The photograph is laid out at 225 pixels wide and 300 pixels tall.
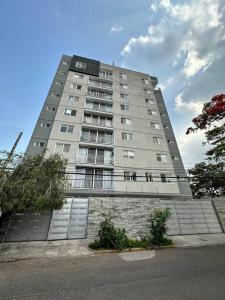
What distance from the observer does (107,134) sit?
1945 centimetres

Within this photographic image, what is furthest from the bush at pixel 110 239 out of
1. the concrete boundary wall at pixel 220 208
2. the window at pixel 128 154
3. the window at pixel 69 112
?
the window at pixel 69 112

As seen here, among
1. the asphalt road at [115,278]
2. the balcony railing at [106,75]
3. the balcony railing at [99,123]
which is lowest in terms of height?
the asphalt road at [115,278]

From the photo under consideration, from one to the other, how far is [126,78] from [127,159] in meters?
15.5

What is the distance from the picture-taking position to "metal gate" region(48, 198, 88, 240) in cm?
994

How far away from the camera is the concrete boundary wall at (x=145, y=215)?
35.6 feet

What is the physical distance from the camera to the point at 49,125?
17984 millimetres

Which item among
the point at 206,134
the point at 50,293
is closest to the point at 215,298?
the point at 50,293

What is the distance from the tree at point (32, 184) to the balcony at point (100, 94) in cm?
1474

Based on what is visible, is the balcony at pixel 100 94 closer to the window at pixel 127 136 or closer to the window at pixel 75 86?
the window at pixel 75 86

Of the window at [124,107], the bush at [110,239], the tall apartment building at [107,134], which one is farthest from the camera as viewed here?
the window at [124,107]

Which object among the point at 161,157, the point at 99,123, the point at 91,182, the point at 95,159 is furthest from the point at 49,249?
the point at 161,157

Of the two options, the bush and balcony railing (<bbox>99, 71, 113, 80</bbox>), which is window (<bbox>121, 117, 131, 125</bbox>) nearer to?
balcony railing (<bbox>99, 71, 113, 80</bbox>)

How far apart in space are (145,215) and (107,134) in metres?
10.9

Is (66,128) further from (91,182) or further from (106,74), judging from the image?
(106,74)
